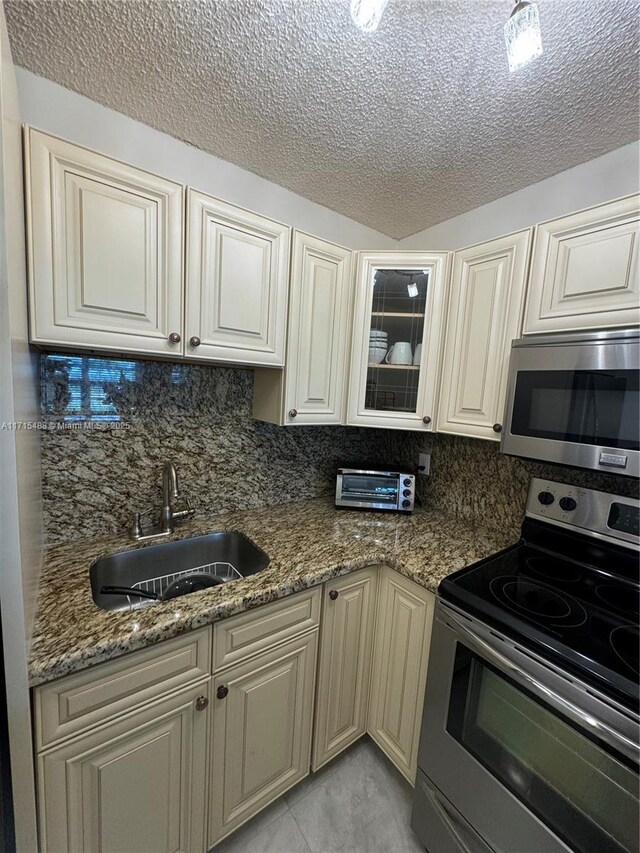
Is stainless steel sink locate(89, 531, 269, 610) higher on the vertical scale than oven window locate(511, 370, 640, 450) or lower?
lower

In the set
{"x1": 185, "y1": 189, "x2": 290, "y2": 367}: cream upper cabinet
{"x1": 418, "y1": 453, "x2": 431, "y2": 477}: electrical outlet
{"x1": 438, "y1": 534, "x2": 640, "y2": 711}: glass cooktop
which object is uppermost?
{"x1": 185, "y1": 189, "x2": 290, "y2": 367}: cream upper cabinet

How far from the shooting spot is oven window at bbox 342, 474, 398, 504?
181cm

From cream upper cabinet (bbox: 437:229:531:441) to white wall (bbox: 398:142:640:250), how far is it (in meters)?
0.36

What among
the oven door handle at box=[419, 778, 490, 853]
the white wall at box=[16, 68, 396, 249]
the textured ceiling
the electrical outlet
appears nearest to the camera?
the textured ceiling

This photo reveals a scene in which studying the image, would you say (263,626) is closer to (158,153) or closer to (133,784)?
(133,784)

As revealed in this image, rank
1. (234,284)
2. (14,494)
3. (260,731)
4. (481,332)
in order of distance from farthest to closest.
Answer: (481,332)
(234,284)
(260,731)
(14,494)

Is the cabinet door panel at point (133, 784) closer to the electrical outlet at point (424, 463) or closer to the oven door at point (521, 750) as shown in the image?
the oven door at point (521, 750)

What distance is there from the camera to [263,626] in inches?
43.3

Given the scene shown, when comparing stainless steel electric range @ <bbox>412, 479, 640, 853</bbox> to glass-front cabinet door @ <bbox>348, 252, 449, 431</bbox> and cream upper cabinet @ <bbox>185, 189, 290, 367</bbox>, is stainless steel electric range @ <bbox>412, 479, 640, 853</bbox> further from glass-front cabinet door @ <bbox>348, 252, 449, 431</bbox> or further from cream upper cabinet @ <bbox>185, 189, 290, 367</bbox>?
cream upper cabinet @ <bbox>185, 189, 290, 367</bbox>

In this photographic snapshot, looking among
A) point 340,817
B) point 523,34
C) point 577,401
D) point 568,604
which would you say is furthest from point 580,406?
point 340,817

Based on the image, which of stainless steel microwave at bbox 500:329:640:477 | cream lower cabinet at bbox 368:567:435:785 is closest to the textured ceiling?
stainless steel microwave at bbox 500:329:640:477

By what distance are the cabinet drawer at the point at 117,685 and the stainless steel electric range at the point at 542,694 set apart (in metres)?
0.76

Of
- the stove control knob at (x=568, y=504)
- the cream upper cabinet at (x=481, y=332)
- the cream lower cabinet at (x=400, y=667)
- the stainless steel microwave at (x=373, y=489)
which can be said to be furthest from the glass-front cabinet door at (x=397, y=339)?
the cream lower cabinet at (x=400, y=667)

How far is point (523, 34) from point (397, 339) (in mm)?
982
